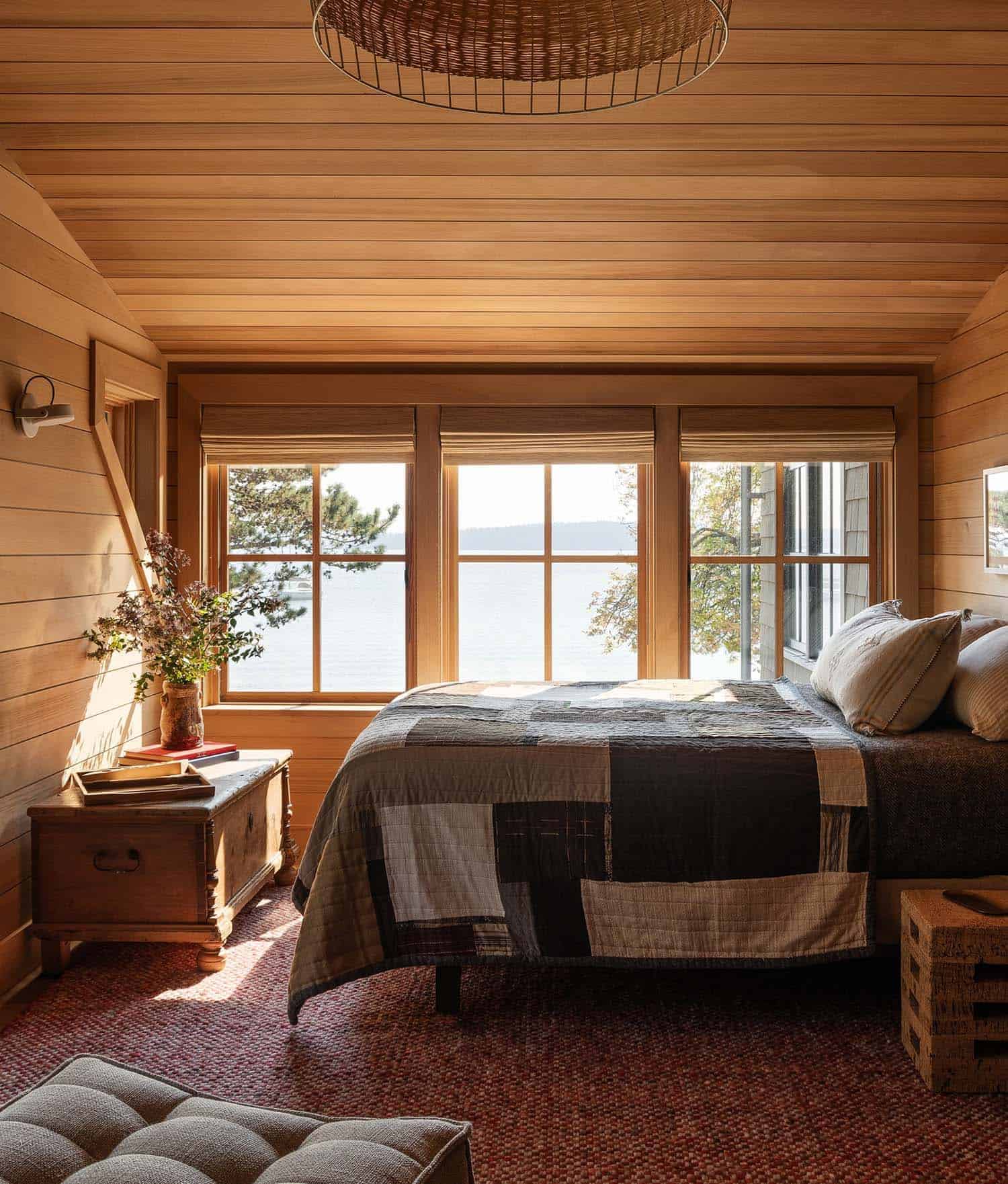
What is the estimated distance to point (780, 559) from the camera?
4.11 meters

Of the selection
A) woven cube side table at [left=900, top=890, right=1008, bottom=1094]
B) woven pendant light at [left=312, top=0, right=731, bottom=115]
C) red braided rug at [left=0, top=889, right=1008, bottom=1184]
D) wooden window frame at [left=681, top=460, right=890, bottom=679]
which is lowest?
red braided rug at [left=0, top=889, right=1008, bottom=1184]

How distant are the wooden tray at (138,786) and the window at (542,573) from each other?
4.96 feet

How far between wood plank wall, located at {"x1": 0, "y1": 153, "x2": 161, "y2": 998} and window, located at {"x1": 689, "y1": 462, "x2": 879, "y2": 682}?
236 cm

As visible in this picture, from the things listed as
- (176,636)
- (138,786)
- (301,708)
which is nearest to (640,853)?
(138,786)

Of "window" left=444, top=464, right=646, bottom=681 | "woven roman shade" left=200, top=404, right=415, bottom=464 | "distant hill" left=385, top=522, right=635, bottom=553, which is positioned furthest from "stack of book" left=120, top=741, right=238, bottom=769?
"distant hill" left=385, top=522, right=635, bottom=553

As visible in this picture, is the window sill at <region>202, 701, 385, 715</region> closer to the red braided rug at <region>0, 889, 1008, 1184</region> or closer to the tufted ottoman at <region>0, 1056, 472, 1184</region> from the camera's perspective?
the red braided rug at <region>0, 889, 1008, 1184</region>

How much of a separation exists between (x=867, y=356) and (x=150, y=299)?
9.34ft

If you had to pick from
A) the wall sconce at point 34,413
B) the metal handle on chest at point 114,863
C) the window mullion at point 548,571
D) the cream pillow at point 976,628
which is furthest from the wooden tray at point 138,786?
the cream pillow at point 976,628

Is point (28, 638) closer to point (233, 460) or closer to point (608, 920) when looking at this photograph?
point (233, 460)

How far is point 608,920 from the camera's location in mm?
2340

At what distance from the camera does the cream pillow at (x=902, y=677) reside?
2.56m

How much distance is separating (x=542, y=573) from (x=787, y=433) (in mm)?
1178

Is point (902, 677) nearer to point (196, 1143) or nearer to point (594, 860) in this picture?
point (594, 860)

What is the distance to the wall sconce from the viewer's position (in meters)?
2.77
